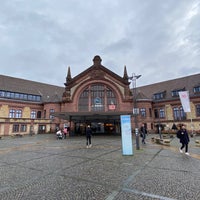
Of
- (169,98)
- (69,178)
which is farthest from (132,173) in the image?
(169,98)

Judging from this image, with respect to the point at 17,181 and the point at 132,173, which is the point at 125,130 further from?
the point at 17,181

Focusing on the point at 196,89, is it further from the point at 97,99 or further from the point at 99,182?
the point at 99,182

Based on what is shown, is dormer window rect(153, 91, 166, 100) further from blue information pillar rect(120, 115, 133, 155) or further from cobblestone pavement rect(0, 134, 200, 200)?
cobblestone pavement rect(0, 134, 200, 200)

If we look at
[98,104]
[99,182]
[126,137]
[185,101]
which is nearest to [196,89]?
[185,101]

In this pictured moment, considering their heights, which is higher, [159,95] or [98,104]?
[159,95]

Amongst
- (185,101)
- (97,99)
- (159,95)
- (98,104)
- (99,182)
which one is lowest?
(99,182)

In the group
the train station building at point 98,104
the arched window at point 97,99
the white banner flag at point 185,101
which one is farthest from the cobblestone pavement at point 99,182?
the arched window at point 97,99

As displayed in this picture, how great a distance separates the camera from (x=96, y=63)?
3888cm

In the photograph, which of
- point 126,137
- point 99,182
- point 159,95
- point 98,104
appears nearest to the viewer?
point 99,182

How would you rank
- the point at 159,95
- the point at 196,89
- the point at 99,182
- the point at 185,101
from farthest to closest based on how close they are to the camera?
the point at 159,95
the point at 196,89
the point at 185,101
the point at 99,182

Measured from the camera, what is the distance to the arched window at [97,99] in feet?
120

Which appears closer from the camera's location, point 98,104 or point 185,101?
point 185,101

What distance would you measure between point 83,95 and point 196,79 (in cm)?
3057

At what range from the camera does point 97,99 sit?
37094 mm
